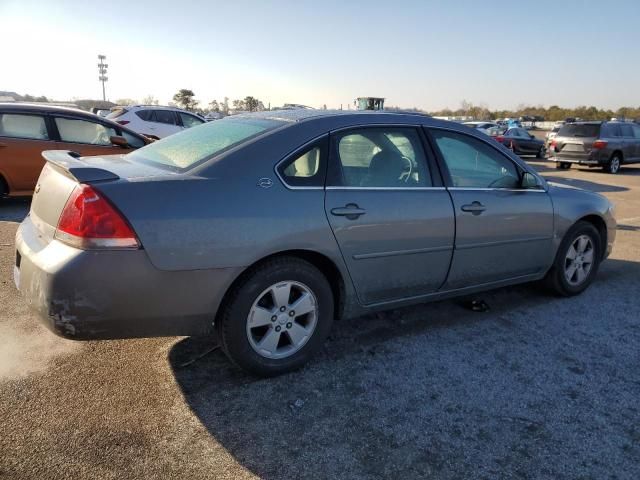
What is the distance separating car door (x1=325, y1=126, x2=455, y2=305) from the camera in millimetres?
3127

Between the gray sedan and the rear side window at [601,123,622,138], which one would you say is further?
the rear side window at [601,123,622,138]

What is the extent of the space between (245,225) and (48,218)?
1.08 metres

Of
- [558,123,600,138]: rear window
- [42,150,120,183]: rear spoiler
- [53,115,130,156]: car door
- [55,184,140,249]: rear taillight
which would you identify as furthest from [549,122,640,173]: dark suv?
[55,184,140,249]: rear taillight

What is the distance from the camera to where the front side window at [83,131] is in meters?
7.80

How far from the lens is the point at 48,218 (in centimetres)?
274

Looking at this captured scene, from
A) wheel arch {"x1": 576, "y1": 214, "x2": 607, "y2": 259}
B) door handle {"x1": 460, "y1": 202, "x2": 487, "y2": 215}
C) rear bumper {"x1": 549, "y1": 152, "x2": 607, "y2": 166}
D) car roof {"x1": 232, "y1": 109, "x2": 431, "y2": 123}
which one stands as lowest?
rear bumper {"x1": 549, "y1": 152, "x2": 607, "y2": 166}

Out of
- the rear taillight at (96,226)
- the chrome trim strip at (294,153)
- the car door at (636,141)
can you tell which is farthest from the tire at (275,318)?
the car door at (636,141)

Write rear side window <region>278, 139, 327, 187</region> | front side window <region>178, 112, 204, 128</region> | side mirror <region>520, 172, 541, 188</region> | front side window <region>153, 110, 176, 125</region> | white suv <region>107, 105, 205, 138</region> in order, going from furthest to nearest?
front side window <region>178, 112, 204, 128</region>, front side window <region>153, 110, 176, 125</region>, white suv <region>107, 105, 205, 138</region>, side mirror <region>520, 172, 541, 188</region>, rear side window <region>278, 139, 327, 187</region>

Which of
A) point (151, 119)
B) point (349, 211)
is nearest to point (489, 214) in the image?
point (349, 211)

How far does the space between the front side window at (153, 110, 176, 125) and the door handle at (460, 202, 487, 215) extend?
12.9 metres

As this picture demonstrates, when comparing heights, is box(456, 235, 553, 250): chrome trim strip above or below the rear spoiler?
below

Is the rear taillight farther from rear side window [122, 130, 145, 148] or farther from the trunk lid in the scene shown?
rear side window [122, 130, 145, 148]

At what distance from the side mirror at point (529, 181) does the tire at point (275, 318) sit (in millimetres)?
1986

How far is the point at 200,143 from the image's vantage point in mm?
3262
